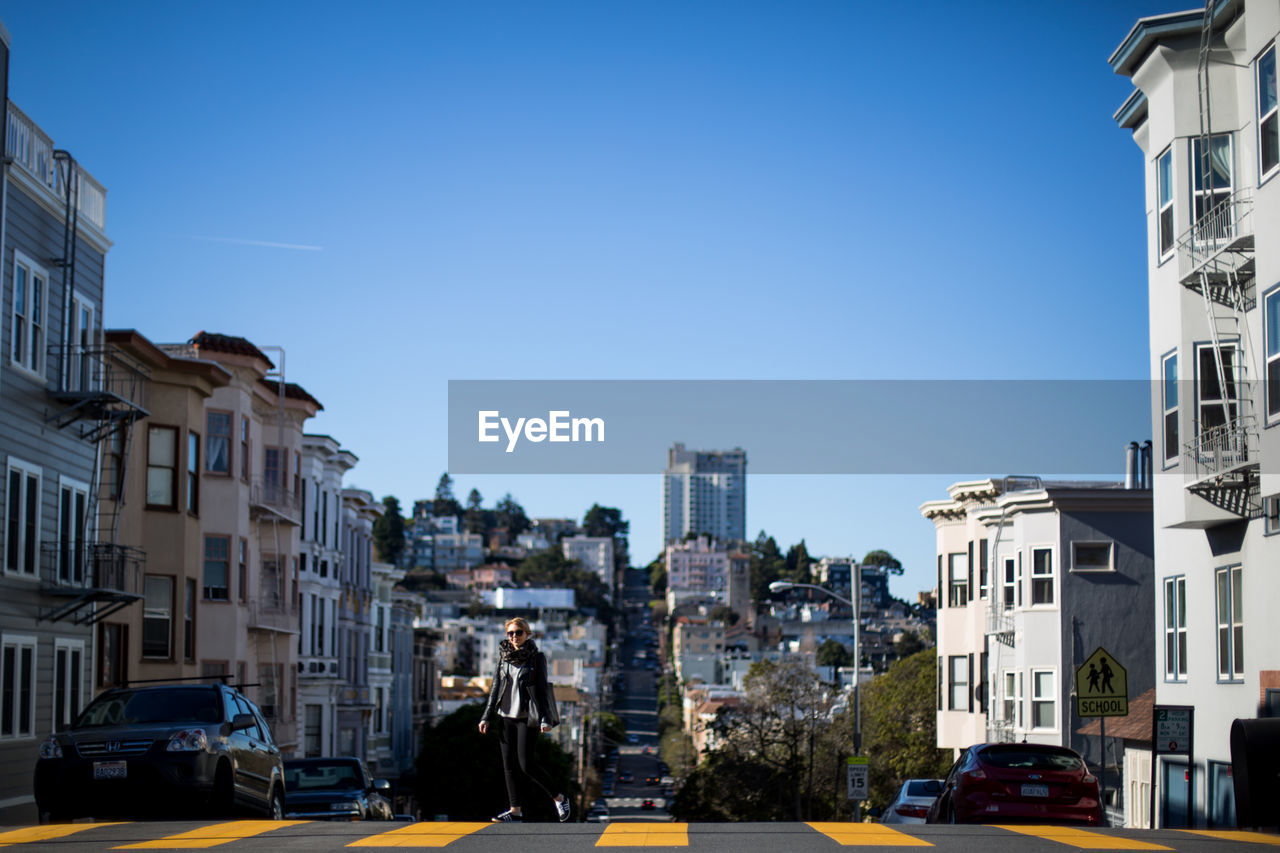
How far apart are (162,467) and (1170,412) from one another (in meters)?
22.3

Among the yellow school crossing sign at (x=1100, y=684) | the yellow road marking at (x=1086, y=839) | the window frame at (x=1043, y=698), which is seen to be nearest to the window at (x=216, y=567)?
the window frame at (x=1043, y=698)

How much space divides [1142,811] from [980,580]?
46.0ft

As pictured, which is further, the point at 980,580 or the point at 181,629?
the point at 980,580

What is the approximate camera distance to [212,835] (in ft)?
42.5

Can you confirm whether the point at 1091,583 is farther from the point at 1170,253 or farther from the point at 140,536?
the point at 140,536

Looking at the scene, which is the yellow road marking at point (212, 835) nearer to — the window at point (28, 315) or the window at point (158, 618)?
the window at point (28, 315)

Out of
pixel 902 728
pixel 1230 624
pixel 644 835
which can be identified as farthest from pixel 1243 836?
pixel 902 728

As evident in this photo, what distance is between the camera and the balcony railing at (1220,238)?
23953 millimetres

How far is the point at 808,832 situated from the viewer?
13328mm

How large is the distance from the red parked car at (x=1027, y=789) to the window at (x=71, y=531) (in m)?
17.8

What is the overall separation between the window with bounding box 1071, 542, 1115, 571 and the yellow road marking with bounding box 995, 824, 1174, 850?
32.3 metres

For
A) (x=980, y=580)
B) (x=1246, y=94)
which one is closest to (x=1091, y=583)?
(x=980, y=580)

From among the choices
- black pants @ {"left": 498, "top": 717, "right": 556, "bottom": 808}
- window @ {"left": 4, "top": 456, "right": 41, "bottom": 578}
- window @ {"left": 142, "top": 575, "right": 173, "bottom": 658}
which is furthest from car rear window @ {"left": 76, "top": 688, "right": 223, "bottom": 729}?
window @ {"left": 142, "top": 575, "right": 173, "bottom": 658}

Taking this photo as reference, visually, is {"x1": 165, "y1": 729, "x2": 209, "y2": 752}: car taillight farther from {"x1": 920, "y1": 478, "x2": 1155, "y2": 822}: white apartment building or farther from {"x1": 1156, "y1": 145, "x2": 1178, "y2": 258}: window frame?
{"x1": 920, "y1": 478, "x2": 1155, "y2": 822}: white apartment building
